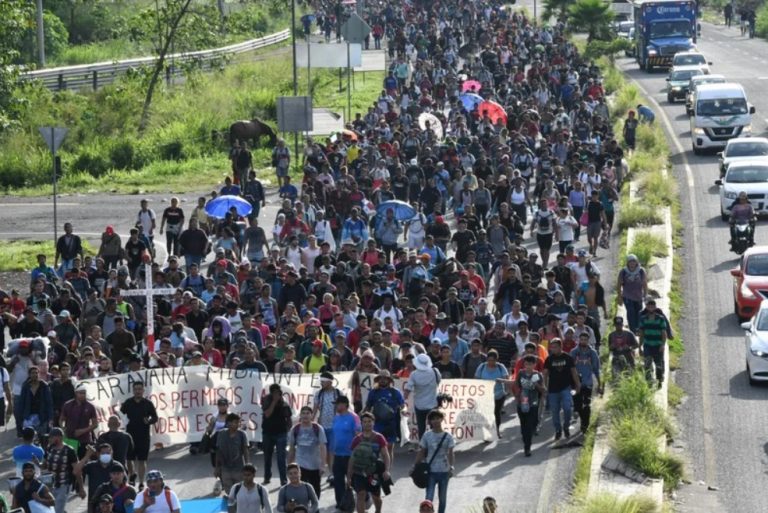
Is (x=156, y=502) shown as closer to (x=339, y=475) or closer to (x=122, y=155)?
(x=339, y=475)

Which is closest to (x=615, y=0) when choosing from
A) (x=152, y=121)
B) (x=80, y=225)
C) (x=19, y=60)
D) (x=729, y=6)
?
(x=729, y=6)

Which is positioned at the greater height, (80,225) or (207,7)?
(207,7)

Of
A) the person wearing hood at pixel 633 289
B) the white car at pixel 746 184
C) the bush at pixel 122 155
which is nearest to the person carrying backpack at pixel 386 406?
the person wearing hood at pixel 633 289

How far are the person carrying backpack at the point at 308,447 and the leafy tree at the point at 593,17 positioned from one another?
5499 cm

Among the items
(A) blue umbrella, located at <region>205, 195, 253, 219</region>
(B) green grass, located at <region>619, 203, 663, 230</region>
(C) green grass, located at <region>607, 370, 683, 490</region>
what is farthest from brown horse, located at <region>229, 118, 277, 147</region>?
(C) green grass, located at <region>607, 370, 683, 490</region>

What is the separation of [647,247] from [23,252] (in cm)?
1182

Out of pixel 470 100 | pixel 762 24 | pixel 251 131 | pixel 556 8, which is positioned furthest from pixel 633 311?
pixel 762 24

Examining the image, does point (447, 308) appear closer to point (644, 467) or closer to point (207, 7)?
point (644, 467)

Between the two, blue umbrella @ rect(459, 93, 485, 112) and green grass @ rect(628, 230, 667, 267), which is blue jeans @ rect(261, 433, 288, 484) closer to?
green grass @ rect(628, 230, 667, 267)

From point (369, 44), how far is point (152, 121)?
26.5 meters

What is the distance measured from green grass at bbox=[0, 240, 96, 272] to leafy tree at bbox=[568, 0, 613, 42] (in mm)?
39077

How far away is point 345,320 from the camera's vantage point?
2277cm

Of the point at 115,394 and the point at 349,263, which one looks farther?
the point at 349,263

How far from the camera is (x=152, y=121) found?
54719mm
